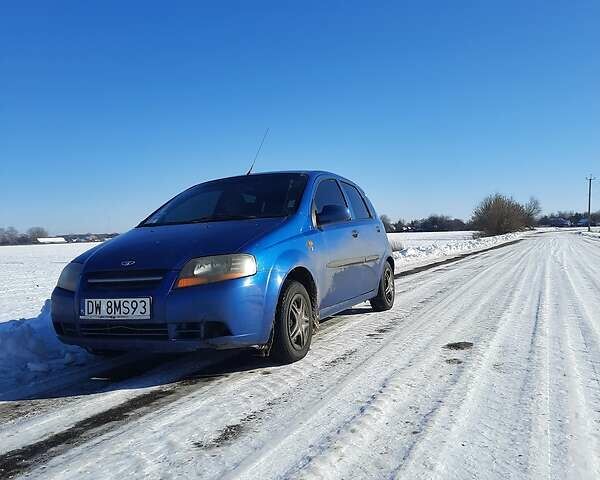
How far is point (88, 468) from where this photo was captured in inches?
90.7

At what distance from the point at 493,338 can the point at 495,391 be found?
1597 millimetres

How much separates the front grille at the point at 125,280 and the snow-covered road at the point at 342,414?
2.34 ft

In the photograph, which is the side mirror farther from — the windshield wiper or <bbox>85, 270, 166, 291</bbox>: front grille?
<bbox>85, 270, 166, 291</bbox>: front grille

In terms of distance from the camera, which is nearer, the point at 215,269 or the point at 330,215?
the point at 215,269

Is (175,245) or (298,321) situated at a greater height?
(175,245)

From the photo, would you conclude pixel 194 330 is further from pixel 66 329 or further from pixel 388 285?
pixel 388 285

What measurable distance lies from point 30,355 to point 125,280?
1516 mm

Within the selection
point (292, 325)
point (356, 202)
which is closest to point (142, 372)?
point (292, 325)

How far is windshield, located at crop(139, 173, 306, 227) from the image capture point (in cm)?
453

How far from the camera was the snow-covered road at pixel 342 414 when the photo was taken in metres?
2.28

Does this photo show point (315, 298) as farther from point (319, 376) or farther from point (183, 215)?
point (183, 215)

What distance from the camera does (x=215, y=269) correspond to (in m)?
3.47

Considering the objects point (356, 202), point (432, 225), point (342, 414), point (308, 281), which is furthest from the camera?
point (432, 225)

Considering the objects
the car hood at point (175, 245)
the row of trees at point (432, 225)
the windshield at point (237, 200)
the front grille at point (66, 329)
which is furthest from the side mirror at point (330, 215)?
the row of trees at point (432, 225)
